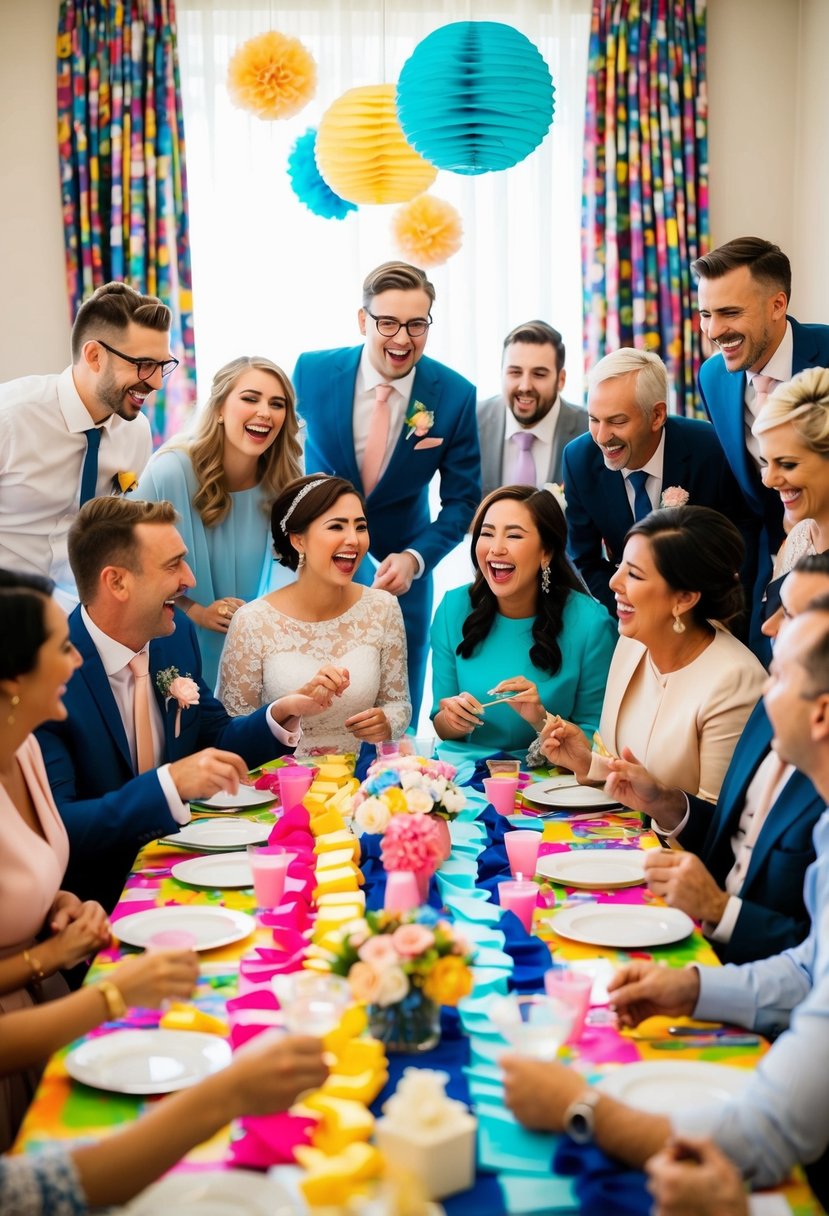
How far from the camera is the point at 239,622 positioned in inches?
141

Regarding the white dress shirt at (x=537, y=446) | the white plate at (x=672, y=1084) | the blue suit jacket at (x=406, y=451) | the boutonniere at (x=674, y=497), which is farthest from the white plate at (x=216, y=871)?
the white dress shirt at (x=537, y=446)

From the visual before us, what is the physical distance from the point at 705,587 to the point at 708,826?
1.91 feet

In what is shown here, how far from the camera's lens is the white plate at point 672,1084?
4.89ft

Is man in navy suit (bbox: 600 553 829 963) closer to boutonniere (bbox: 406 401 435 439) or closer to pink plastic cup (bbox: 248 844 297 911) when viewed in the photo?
pink plastic cup (bbox: 248 844 297 911)

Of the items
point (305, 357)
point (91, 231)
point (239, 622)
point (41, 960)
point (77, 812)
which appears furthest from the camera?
point (91, 231)

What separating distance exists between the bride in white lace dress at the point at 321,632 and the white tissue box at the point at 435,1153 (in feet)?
6.88

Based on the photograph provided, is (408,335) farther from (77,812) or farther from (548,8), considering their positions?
(548,8)

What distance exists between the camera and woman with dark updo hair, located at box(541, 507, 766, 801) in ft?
9.29

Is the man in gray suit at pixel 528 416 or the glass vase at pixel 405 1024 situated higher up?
the man in gray suit at pixel 528 416

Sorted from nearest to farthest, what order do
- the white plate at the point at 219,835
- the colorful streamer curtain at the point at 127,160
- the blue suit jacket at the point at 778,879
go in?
1. the blue suit jacket at the point at 778,879
2. the white plate at the point at 219,835
3. the colorful streamer curtain at the point at 127,160

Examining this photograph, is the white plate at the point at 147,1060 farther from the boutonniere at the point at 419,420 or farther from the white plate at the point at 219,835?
the boutonniere at the point at 419,420

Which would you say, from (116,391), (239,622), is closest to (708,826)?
(239,622)

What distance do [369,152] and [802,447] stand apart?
1805mm

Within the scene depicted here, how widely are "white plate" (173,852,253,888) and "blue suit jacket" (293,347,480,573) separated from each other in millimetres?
2160
